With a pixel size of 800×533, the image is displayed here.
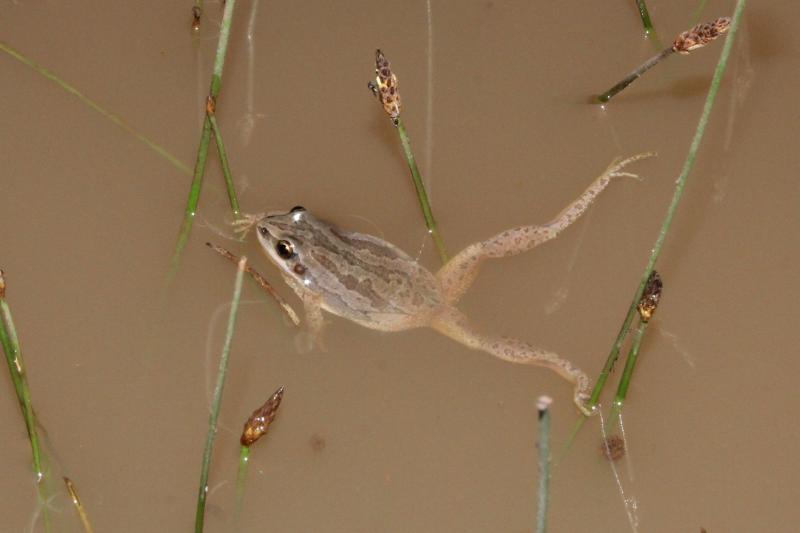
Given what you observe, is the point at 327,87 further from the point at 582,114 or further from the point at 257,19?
the point at 582,114

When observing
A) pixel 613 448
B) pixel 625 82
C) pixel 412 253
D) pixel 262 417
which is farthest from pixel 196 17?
pixel 613 448

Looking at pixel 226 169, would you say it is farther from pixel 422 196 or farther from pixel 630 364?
pixel 630 364

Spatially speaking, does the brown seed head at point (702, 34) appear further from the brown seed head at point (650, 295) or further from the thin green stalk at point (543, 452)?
the thin green stalk at point (543, 452)

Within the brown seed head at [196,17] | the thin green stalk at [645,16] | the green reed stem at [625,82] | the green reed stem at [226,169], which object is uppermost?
the brown seed head at [196,17]

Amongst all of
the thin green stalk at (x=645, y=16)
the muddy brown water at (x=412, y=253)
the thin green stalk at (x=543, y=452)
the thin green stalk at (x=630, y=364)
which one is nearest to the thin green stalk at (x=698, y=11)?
the muddy brown water at (x=412, y=253)

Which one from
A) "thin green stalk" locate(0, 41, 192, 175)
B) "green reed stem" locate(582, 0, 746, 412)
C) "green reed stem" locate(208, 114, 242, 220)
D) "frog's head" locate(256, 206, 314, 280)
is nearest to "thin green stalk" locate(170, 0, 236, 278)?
"green reed stem" locate(208, 114, 242, 220)

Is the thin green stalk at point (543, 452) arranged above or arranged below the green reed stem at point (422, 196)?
below
